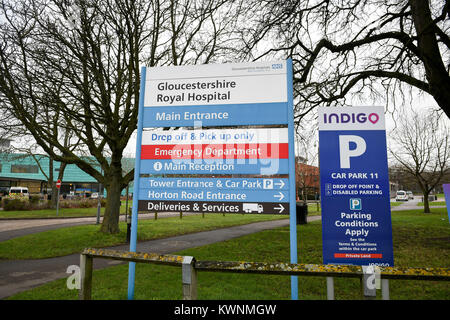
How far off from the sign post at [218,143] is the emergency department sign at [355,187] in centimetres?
53

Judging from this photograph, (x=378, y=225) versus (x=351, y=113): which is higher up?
(x=351, y=113)

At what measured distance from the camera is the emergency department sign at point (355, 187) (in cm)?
384

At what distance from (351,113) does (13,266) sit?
8.33 meters

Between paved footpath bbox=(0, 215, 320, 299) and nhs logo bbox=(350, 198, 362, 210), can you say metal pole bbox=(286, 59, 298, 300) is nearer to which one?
nhs logo bbox=(350, 198, 362, 210)

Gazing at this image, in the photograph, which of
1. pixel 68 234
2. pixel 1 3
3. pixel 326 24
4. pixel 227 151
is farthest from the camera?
pixel 68 234

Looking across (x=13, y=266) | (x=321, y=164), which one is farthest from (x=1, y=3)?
(x=321, y=164)

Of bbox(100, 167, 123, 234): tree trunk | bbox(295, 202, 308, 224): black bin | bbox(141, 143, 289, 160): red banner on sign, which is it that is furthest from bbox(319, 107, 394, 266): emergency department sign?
bbox(295, 202, 308, 224): black bin

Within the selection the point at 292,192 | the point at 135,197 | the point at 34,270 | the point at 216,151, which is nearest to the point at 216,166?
the point at 216,151

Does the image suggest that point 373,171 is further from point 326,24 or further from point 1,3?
point 1,3

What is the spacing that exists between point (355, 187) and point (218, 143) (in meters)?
2.10

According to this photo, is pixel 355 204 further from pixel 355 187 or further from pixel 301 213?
pixel 301 213

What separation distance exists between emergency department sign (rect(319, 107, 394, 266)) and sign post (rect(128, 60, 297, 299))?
526 mm

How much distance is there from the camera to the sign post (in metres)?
4.06
